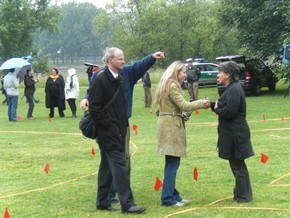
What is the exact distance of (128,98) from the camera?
6.55 m

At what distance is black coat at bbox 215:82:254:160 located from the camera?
6.31m

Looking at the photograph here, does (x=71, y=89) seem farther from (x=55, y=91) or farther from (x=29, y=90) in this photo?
(x=29, y=90)

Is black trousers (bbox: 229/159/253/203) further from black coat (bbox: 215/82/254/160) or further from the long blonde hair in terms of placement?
the long blonde hair

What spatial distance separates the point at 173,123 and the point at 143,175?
2.10 meters

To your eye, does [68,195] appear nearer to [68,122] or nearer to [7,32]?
[68,122]

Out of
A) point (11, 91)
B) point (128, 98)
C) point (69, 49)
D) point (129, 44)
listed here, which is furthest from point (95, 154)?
point (69, 49)

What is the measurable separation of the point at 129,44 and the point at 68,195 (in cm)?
4488

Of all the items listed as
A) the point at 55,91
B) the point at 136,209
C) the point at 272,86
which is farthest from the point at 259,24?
the point at 136,209

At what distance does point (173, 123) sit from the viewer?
6398 mm

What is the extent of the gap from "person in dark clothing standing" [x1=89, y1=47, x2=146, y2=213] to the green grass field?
335mm

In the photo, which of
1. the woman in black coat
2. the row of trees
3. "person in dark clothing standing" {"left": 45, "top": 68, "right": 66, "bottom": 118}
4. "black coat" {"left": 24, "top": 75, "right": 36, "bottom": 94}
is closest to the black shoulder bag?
the woman in black coat

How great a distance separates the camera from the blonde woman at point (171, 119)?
6.36m

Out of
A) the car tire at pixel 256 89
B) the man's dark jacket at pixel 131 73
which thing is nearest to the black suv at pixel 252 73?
the car tire at pixel 256 89

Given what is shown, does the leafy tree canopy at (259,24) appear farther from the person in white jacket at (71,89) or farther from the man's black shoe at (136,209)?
the man's black shoe at (136,209)
